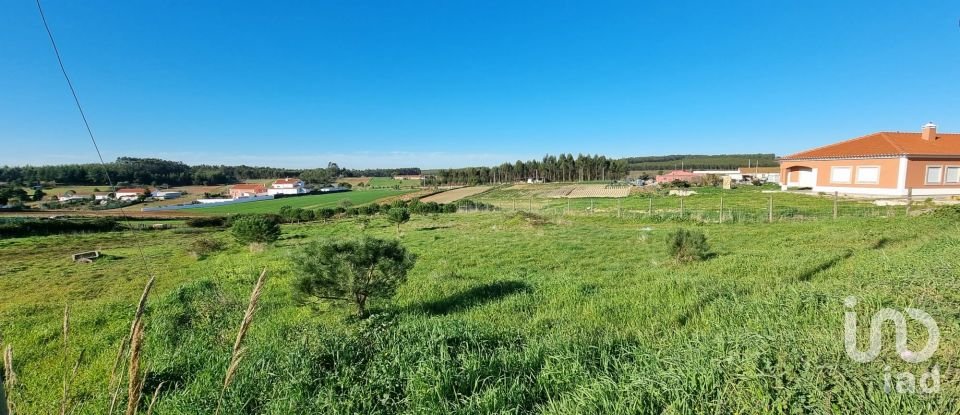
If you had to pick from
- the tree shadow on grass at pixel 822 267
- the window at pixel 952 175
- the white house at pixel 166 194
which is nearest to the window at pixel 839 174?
the window at pixel 952 175

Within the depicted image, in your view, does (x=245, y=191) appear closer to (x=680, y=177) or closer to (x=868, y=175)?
(x=680, y=177)

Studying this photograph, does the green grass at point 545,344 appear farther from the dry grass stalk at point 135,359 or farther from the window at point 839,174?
the window at point 839,174

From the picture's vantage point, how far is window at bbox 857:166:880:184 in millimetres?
24302

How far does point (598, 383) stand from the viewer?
2496 millimetres

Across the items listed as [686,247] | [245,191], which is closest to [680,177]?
[686,247]

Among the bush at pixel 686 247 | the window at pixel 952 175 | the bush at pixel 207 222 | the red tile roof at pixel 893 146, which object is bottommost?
the bush at pixel 207 222

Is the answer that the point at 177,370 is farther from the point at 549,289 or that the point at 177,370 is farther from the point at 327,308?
the point at 549,289

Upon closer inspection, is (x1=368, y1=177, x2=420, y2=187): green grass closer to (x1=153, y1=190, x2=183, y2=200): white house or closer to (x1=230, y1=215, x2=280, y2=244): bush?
(x1=153, y1=190, x2=183, y2=200): white house

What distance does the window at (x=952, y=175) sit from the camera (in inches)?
925

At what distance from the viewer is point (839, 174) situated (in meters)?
27.0

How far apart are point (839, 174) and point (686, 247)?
90.0 feet

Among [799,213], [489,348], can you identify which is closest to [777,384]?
[489,348]

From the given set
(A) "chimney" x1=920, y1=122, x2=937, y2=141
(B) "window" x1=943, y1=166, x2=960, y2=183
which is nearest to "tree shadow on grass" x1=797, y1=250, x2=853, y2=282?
(B) "window" x1=943, y1=166, x2=960, y2=183

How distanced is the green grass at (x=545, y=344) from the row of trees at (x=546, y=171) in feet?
357
